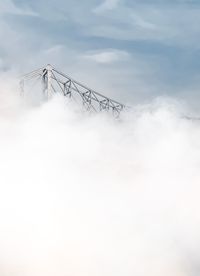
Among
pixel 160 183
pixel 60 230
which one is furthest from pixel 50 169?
pixel 160 183

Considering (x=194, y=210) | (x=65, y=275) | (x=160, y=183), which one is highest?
(x=160, y=183)

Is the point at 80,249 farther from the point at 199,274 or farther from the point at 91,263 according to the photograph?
the point at 199,274

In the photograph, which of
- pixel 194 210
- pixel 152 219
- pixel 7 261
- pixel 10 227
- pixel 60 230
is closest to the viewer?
pixel 7 261

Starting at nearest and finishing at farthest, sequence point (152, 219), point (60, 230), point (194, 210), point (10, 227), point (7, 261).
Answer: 1. point (7, 261)
2. point (10, 227)
3. point (60, 230)
4. point (152, 219)
5. point (194, 210)

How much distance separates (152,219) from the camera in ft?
171

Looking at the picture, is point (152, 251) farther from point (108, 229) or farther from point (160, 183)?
point (160, 183)

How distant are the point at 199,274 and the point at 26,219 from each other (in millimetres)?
15403

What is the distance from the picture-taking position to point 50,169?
1940 inches

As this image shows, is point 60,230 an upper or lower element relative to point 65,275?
upper

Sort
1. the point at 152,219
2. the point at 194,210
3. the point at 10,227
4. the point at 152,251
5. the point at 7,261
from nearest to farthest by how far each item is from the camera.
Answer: the point at 7,261
the point at 10,227
the point at 152,251
the point at 152,219
the point at 194,210

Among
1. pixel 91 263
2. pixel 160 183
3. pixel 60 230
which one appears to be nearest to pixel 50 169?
pixel 60 230

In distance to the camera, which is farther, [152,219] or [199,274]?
[152,219]

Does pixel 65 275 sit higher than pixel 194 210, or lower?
lower

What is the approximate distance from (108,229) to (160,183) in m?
13.6
